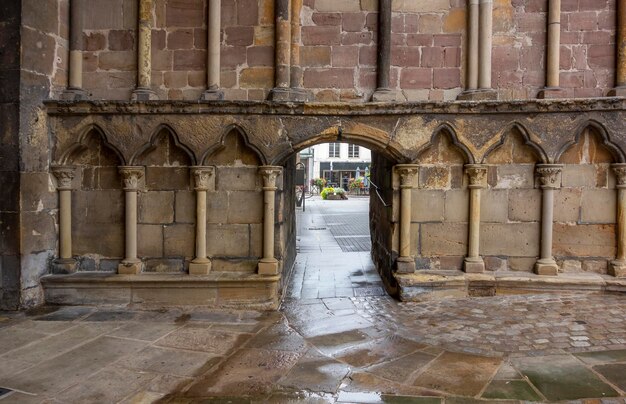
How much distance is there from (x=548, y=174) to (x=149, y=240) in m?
4.79

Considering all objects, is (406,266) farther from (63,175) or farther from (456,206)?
(63,175)

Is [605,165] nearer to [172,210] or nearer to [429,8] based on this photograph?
[429,8]

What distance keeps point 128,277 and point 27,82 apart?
2.42 metres

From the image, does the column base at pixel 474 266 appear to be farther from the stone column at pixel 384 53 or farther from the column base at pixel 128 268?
the column base at pixel 128 268

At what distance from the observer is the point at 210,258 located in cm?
510

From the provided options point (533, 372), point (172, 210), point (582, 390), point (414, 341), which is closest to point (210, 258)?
point (172, 210)

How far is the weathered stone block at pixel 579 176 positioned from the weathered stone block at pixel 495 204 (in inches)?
29.0

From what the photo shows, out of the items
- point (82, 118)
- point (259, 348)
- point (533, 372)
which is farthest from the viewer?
point (82, 118)

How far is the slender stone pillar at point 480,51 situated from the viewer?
500 cm

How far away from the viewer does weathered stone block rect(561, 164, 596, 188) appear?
16.6 ft

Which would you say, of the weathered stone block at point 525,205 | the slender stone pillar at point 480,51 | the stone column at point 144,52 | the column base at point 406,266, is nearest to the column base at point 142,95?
the stone column at point 144,52

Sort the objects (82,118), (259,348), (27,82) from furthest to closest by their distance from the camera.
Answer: (82,118) < (27,82) < (259,348)

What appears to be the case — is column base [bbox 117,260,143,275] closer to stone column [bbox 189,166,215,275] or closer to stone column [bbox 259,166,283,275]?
stone column [bbox 189,166,215,275]

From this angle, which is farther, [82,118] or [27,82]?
[82,118]
